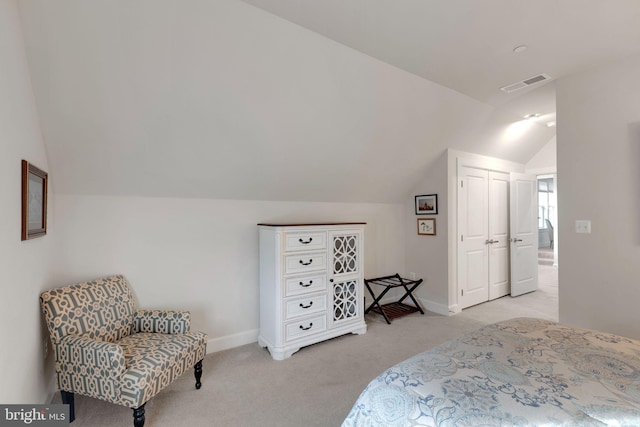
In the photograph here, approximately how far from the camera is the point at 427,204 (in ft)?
13.6

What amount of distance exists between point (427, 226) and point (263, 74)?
299cm

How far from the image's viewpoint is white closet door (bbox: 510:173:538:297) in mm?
4664

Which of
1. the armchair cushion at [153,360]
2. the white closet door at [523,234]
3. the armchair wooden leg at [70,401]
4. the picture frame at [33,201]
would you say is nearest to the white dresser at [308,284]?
Result: the armchair cushion at [153,360]

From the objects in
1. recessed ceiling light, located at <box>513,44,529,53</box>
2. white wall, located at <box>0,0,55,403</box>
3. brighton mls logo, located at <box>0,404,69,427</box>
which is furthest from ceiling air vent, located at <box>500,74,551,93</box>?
brighton mls logo, located at <box>0,404,69,427</box>

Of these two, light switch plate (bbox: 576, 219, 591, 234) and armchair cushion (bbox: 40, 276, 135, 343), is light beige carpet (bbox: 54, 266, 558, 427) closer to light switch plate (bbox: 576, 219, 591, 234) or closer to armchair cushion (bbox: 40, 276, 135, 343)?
armchair cushion (bbox: 40, 276, 135, 343)

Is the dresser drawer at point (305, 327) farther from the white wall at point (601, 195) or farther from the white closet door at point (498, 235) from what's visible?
the white closet door at point (498, 235)

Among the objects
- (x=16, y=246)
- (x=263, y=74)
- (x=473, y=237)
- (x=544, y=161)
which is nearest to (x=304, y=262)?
(x=263, y=74)

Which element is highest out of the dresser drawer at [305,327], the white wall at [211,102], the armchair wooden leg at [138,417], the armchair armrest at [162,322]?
the white wall at [211,102]

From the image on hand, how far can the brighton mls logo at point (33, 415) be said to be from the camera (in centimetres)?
126

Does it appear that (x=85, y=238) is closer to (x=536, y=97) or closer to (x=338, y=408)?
(x=338, y=408)

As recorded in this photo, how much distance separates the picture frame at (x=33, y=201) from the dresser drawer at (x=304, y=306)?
1890 millimetres

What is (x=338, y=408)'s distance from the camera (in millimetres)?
2041

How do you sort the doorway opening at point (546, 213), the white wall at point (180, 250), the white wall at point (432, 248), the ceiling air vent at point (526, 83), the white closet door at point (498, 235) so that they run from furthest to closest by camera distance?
1. the doorway opening at point (546, 213)
2. the white closet door at point (498, 235)
3. the white wall at point (432, 248)
4. the ceiling air vent at point (526, 83)
5. the white wall at point (180, 250)

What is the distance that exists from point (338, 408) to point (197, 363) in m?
1.09
